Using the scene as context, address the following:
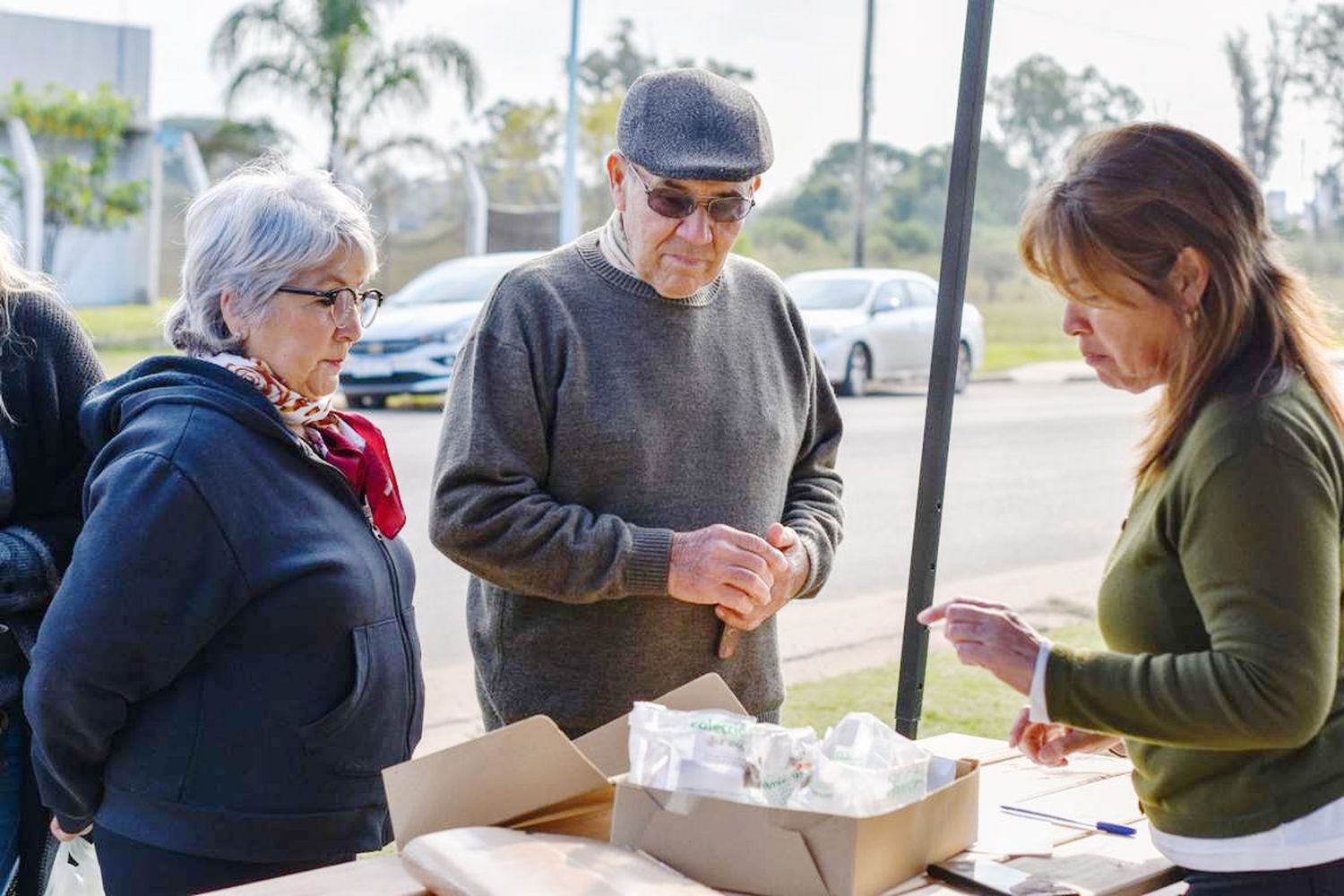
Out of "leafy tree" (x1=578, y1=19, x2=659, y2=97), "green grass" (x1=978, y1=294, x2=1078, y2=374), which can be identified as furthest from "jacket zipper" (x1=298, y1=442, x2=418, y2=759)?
"leafy tree" (x1=578, y1=19, x2=659, y2=97)

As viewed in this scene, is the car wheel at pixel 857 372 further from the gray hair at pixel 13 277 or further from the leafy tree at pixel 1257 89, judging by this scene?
the gray hair at pixel 13 277

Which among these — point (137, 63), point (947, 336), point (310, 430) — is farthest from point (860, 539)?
point (137, 63)

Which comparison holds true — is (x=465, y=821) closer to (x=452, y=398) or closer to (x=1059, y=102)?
(x=452, y=398)

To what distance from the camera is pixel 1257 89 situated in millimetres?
5113

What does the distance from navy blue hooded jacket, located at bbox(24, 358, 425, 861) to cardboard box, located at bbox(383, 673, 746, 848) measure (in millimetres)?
336

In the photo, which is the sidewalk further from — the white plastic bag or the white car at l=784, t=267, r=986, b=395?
A: the white car at l=784, t=267, r=986, b=395

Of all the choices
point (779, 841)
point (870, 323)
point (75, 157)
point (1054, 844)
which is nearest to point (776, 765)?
point (779, 841)

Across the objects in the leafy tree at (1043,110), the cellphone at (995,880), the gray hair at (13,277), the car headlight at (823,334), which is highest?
the leafy tree at (1043,110)

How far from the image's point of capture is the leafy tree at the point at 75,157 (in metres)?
21.0

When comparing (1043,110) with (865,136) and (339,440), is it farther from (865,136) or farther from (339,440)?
(339,440)

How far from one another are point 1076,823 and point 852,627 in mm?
4668

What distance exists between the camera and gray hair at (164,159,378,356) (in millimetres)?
2061

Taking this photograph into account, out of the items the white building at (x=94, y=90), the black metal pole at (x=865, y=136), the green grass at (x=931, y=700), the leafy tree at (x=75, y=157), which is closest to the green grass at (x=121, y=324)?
the white building at (x=94, y=90)

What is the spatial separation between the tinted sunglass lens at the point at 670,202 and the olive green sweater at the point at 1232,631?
89 centimetres
